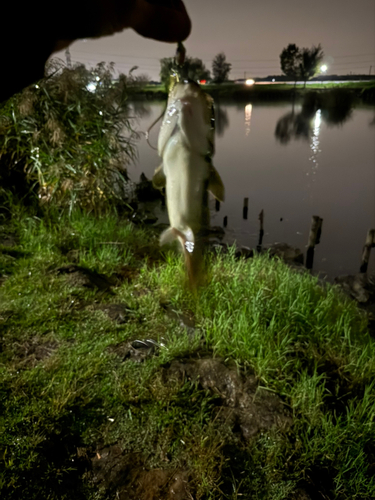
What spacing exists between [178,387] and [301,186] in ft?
55.6

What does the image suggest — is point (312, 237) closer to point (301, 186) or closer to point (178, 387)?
point (301, 186)

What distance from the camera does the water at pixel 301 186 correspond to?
11.9 meters

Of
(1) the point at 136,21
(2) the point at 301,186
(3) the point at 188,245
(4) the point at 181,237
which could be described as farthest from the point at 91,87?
(2) the point at 301,186

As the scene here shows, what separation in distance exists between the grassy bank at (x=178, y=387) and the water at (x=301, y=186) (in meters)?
2.41

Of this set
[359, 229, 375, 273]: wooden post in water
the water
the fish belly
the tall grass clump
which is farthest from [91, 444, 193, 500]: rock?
[359, 229, 375, 273]: wooden post in water

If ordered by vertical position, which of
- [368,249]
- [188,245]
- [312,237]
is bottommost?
[368,249]

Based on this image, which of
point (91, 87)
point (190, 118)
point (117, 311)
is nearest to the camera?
point (190, 118)

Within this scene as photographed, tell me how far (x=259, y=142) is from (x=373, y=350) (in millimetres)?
28761

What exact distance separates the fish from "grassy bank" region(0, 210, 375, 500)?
2.61 ft

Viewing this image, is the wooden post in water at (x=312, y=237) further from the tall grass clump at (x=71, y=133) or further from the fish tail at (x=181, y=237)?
the fish tail at (x=181, y=237)

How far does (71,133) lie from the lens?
5816 millimetres

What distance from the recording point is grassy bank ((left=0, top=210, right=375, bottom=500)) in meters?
2.28

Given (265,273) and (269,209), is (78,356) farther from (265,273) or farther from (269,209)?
(269,209)

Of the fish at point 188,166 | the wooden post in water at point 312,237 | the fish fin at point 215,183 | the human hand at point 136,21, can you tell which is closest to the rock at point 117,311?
the fish at point 188,166
